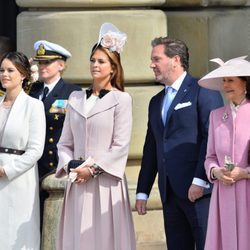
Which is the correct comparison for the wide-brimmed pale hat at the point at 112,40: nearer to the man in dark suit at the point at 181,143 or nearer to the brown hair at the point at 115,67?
the brown hair at the point at 115,67

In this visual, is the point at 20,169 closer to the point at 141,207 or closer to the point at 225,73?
the point at 141,207

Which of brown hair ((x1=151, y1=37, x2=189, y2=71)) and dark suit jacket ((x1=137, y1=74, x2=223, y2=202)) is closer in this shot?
dark suit jacket ((x1=137, y1=74, x2=223, y2=202))

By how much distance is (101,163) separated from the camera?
9.03 m

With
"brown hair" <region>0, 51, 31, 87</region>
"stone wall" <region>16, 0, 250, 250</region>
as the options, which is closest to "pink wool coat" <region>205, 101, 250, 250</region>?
"brown hair" <region>0, 51, 31, 87</region>

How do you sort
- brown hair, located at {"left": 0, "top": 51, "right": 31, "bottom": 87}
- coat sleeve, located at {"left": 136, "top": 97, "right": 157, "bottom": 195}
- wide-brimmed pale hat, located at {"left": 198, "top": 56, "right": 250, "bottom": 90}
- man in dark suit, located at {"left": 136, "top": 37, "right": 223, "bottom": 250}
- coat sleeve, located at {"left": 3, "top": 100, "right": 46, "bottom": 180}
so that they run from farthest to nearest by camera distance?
brown hair, located at {"left": 0, "top": 51, "right": 31, "bottom": 87}
coat sleeve, located at {"left": 3, "top": 100, "right": 46, "bottom": 180}
coat sleeve, located at {"left": 136, "top": 97, "right": 157, "bottom": 195}
man in dark suit, located at {"left": 136, "top": 37, "right": 223, "bottom": 250}
wide-brimmed pale hat, located at {"left": 198, "top": 56, "right": 250, "bottom": 90}

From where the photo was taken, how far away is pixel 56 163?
9891 mm

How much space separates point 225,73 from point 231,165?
61 centimetres

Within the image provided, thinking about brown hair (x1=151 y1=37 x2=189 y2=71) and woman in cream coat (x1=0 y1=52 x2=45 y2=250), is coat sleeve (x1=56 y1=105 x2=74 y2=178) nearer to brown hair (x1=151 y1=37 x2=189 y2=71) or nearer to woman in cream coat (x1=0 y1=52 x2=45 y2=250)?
woman in cream coat (x1=0 y1=52 x2=45 y2=250)

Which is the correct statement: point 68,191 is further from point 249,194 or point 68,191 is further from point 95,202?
point 249,194

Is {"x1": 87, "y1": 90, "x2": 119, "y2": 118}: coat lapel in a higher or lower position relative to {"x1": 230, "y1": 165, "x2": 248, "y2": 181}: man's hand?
higher

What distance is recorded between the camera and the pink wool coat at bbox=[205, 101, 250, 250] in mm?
8477

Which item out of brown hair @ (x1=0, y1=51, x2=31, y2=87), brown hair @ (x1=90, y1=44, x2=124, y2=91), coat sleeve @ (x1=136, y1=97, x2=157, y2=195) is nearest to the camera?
brown hair @ (x1=90, y1=44, x2=124, y2=91)

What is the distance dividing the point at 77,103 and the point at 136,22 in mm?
1731

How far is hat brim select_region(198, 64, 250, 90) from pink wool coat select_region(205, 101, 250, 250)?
0.66 feet
